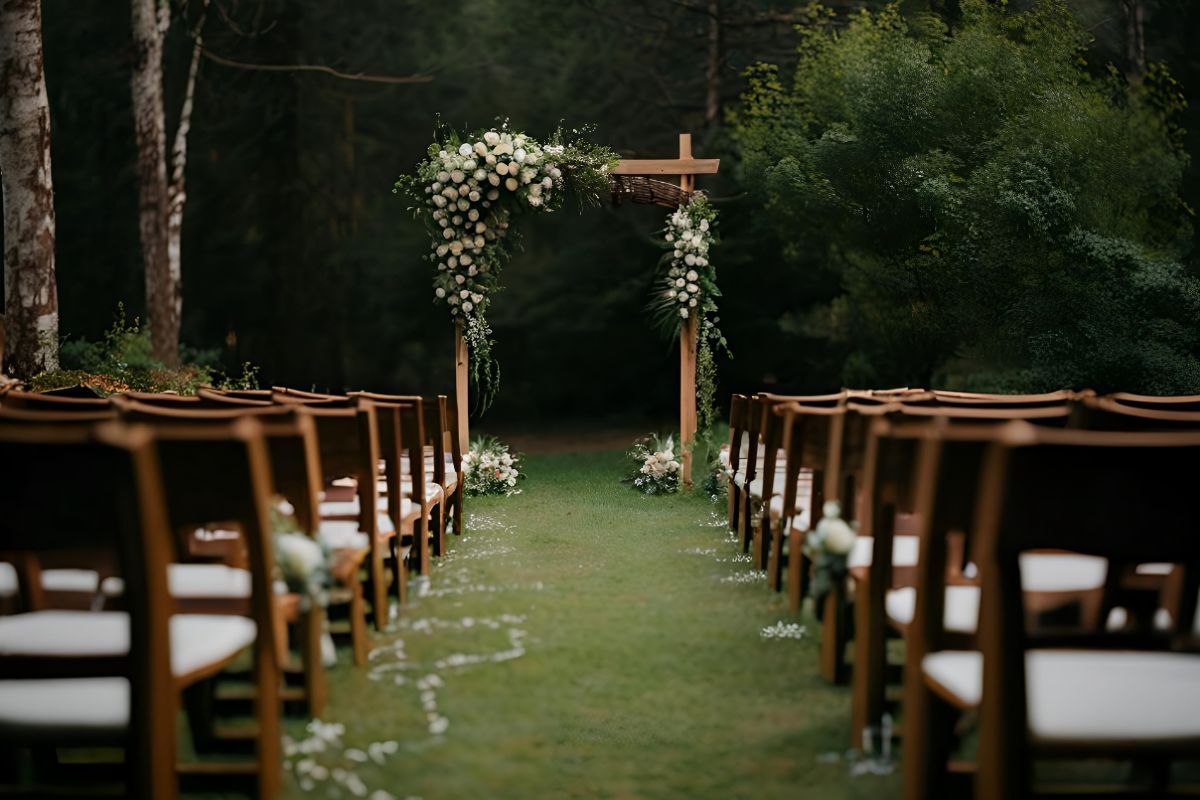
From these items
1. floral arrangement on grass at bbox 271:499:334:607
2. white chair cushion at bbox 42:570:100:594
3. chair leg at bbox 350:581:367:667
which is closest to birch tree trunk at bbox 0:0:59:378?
chair leg at bbox 350:581:367:667

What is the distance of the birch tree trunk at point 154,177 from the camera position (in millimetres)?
13391

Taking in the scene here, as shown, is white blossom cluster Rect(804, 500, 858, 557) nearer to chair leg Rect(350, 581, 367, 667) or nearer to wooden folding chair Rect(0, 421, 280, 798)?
wooden folding chair Rect(0, 421, 280, 798)

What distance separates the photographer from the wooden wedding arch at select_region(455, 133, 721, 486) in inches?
337

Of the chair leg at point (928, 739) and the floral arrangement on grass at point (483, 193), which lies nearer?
the chair leg at point (928, 739)

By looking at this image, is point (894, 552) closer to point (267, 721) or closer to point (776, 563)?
point (776, 563)

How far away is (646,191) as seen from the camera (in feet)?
28.9

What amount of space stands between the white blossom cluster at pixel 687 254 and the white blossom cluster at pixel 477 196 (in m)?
0.94

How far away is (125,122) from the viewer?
17469 mm

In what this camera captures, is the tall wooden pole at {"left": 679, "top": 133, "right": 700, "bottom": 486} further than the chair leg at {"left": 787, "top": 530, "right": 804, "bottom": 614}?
Yes

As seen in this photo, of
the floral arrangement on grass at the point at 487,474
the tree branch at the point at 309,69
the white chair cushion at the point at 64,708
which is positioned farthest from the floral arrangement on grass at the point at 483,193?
the tree branch at the point at 309,69

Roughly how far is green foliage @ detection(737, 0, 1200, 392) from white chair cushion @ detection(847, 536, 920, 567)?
29.0 ft

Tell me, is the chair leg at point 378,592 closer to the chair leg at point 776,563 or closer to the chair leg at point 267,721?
the chair leg at point 267,721

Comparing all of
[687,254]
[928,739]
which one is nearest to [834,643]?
[928,739]

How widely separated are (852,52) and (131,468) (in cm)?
1415
